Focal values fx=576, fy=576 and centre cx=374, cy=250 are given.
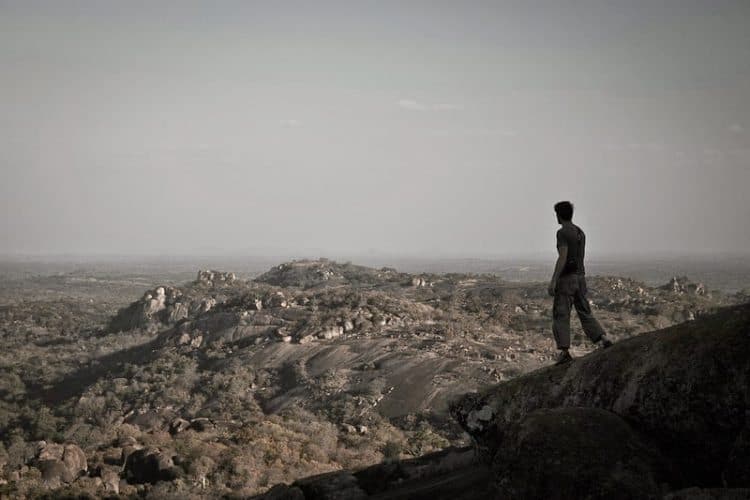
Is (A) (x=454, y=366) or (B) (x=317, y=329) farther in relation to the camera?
(B) (x=317, y=329)

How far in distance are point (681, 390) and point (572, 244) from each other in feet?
9.17

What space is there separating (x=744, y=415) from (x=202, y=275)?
85429 mm

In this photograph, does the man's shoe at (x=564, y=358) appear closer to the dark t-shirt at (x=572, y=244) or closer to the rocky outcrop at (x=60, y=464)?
the dark t-shirt at (x=572, y=244)

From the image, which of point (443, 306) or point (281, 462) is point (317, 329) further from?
point (281, 462)

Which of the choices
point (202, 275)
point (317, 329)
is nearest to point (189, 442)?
point (317, 329)

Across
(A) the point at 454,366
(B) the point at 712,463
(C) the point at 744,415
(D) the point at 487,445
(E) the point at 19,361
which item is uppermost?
(C) the point at 744,415

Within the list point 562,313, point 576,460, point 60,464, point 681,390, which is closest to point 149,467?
point 60,464

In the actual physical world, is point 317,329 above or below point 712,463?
below

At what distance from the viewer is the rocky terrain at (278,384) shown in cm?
1872

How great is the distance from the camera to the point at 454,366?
33.8 metres

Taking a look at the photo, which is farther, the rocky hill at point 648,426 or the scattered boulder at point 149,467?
the scattered boulder at point 149,467

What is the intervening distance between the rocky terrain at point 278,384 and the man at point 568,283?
1.96 ft

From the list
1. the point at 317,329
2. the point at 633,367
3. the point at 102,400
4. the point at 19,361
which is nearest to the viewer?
the point at 633,367

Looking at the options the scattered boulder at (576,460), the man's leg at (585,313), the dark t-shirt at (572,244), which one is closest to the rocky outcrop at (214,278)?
the man's leg at (585,313)
